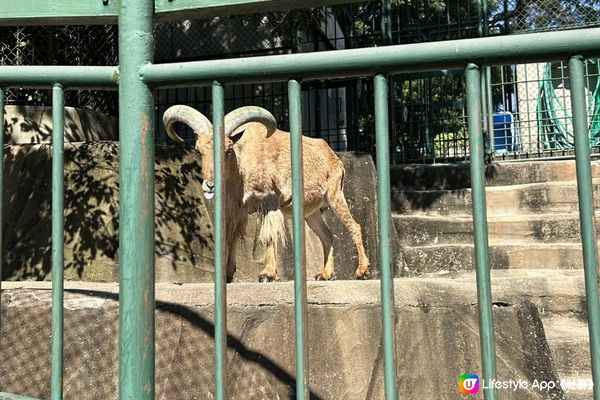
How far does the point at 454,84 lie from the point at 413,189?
3.23 metres

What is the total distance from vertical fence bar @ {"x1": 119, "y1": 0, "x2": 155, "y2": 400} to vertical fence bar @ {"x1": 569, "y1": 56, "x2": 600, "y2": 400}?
1.06m

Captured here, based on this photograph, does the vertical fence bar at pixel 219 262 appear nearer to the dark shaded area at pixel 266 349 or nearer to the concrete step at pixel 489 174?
the dark shaded area at pixel 266 349

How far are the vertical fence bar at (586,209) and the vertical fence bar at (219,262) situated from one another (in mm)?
831

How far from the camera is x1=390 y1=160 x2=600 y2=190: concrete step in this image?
25.9ft

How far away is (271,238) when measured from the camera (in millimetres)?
5559

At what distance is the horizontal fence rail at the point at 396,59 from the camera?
1291mm

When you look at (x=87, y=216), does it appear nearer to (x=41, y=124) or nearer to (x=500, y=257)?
(x=41, y=124)

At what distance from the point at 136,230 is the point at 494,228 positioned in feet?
20.1

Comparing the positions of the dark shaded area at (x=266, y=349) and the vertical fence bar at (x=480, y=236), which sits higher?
the vertical fence bar at (x=480, y=236)

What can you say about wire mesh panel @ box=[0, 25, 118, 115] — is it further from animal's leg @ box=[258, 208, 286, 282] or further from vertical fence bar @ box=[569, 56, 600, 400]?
vertical fence bar @ box=[569, 56, 600, 400]

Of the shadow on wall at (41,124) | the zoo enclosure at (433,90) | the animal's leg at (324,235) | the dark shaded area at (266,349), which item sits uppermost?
the zoo enclosure at (433,90)

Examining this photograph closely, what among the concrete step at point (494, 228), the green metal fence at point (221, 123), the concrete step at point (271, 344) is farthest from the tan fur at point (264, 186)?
the green metal fence at point (221, 123)

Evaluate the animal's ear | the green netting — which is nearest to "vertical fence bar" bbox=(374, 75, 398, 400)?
the animal's ear

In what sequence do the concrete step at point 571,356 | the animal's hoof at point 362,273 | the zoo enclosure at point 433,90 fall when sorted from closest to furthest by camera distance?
the concrete step at point 571,356 → the animal's hoof at point 362,273 → the zoo enclosure at point 433,90
